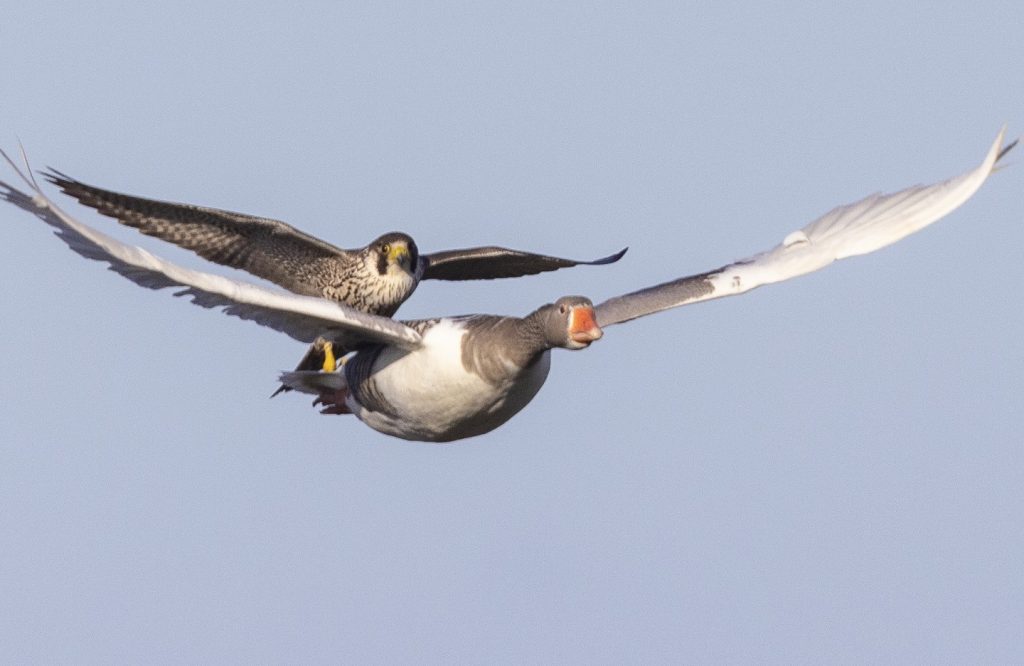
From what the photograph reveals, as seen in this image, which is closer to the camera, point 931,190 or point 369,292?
point 931,190

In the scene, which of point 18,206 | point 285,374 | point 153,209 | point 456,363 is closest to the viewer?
point 18,206

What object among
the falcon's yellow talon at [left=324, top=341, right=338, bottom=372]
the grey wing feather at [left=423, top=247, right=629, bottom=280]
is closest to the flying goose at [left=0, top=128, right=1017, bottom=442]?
the falcon's yellow talon at [left=324, top=341, right=338, bottom=372]

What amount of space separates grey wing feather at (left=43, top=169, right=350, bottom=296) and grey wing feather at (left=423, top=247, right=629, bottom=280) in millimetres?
1327

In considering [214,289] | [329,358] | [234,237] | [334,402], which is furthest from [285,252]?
[214,289]

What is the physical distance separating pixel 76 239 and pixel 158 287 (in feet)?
2.27

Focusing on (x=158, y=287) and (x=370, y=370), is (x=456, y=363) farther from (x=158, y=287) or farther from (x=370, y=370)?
(x=158, y=287)

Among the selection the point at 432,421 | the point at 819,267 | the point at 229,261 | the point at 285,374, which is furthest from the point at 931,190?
the point at 229,261

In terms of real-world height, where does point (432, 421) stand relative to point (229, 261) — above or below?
below

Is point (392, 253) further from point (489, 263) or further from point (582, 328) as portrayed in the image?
point (582, 328)

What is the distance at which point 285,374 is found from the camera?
16.2 metres

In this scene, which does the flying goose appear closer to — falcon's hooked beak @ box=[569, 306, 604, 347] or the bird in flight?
falcon's hooked beak @ box=[569, 306, 604, 347]

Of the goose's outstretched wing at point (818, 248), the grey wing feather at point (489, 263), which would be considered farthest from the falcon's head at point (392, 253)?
the goose's outstretched wing at point (818, 248)

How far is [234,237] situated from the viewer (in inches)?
706

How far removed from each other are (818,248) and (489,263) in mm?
4697
